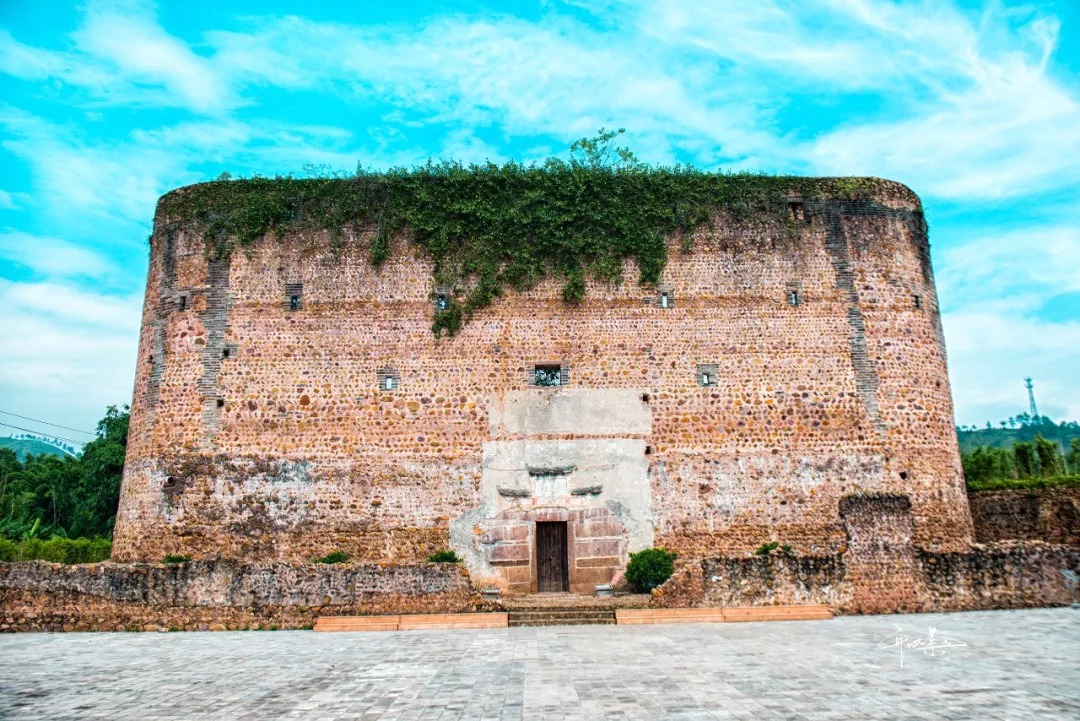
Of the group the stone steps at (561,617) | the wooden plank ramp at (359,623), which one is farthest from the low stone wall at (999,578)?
the wooden plank ramp at (359,623)

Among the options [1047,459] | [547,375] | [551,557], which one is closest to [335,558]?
[551,557]

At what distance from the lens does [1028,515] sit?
17797 mm

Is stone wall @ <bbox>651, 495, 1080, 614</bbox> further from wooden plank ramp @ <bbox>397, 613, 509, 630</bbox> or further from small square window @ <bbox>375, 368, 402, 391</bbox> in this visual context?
small square window @ <bbox>375, 368, 402, 391</bbox>

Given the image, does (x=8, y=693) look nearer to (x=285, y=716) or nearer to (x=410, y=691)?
(x=285, y=716)

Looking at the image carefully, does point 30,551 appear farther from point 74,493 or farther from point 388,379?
point 388,379

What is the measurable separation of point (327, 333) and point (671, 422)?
8365 millimetres

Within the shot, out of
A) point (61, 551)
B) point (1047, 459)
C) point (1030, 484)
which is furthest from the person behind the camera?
point (1047, 459)

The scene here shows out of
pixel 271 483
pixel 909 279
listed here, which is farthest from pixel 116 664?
pixel 909 279

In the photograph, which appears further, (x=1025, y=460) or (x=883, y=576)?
(x=1025, y=460)

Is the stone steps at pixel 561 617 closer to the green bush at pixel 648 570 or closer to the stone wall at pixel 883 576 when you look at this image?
the stone wall at pixel 883 576

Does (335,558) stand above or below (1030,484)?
below

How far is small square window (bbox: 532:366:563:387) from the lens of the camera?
17016 millimetres

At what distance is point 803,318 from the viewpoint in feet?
57.6

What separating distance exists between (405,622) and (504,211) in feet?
32.0
